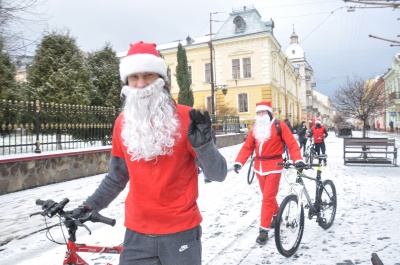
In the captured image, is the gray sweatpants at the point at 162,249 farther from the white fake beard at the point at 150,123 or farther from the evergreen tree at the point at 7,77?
the evergreen tree at the point at 7,77

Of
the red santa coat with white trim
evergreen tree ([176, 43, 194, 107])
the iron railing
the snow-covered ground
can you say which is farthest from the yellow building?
the red santa coat with white trim

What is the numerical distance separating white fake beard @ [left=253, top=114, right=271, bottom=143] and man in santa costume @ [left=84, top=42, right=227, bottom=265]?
129 inches

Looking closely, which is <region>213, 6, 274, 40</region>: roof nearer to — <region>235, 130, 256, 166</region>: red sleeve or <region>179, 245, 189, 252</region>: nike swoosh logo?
<region>235, 130, 256, 166</region>: red sleeve

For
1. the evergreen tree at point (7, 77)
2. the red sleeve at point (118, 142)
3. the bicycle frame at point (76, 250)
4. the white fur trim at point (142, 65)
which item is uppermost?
the evergreen tree at point (7, 77)

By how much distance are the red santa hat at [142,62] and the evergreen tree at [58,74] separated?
416 inches

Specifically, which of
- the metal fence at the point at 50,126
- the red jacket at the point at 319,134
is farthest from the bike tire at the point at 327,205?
the red jacket at the point at 319,134

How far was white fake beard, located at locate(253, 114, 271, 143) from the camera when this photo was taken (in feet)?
17.0

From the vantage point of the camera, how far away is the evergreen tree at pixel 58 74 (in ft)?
39.1

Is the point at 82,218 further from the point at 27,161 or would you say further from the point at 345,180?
the point at 345,180

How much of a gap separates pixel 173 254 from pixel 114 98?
46.7 feet

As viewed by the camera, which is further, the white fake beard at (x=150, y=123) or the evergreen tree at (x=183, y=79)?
the evergreen tree at (x=183, y=79)

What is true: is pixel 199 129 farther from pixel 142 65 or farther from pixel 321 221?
pixel 321 221

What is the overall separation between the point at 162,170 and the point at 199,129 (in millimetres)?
349

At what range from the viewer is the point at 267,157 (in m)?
5.02
